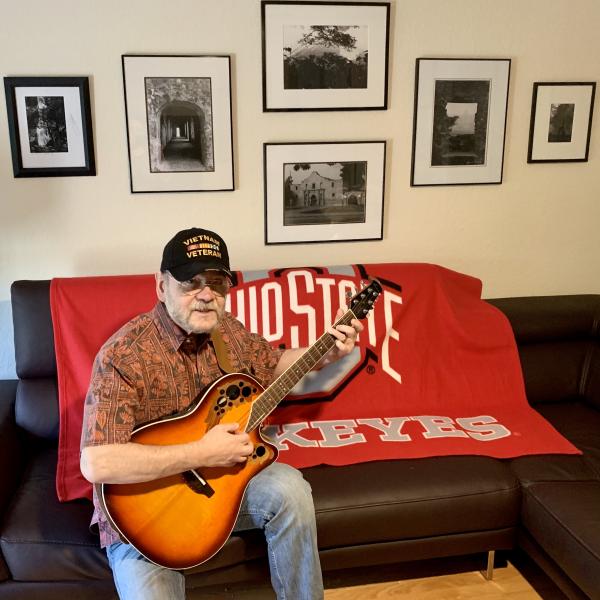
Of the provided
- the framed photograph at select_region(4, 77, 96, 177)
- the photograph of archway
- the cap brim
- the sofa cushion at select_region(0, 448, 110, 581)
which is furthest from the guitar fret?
the framed photograph at select_region(4, 77, 96, 177)

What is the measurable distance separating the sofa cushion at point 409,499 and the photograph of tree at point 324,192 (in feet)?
3.50

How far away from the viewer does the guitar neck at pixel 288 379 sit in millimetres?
1690

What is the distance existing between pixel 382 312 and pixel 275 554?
3.31ft

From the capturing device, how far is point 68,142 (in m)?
2.32

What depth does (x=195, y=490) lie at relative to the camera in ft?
5.20

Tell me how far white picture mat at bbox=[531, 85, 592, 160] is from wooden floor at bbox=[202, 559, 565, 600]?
1.66 m

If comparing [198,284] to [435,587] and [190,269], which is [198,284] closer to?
[190,269]

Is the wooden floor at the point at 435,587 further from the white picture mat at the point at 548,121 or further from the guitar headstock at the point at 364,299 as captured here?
the white picture mat at the point at 548,121

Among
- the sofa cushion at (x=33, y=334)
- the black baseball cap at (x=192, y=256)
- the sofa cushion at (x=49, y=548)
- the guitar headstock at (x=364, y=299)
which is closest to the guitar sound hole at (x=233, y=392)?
the black baseball cap at (x=192, y=256)

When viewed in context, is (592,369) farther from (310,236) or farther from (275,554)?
(275,554)

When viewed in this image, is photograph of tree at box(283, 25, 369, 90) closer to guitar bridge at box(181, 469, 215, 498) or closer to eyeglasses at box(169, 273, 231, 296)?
eyeglasses at box(169, 273, 231, 296)

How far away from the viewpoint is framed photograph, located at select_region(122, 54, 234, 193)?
2312 millimetres

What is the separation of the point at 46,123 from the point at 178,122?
18.5 inches

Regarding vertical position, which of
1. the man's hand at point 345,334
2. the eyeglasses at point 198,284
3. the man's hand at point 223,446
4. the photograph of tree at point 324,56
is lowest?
the man's hand at point 223,446
